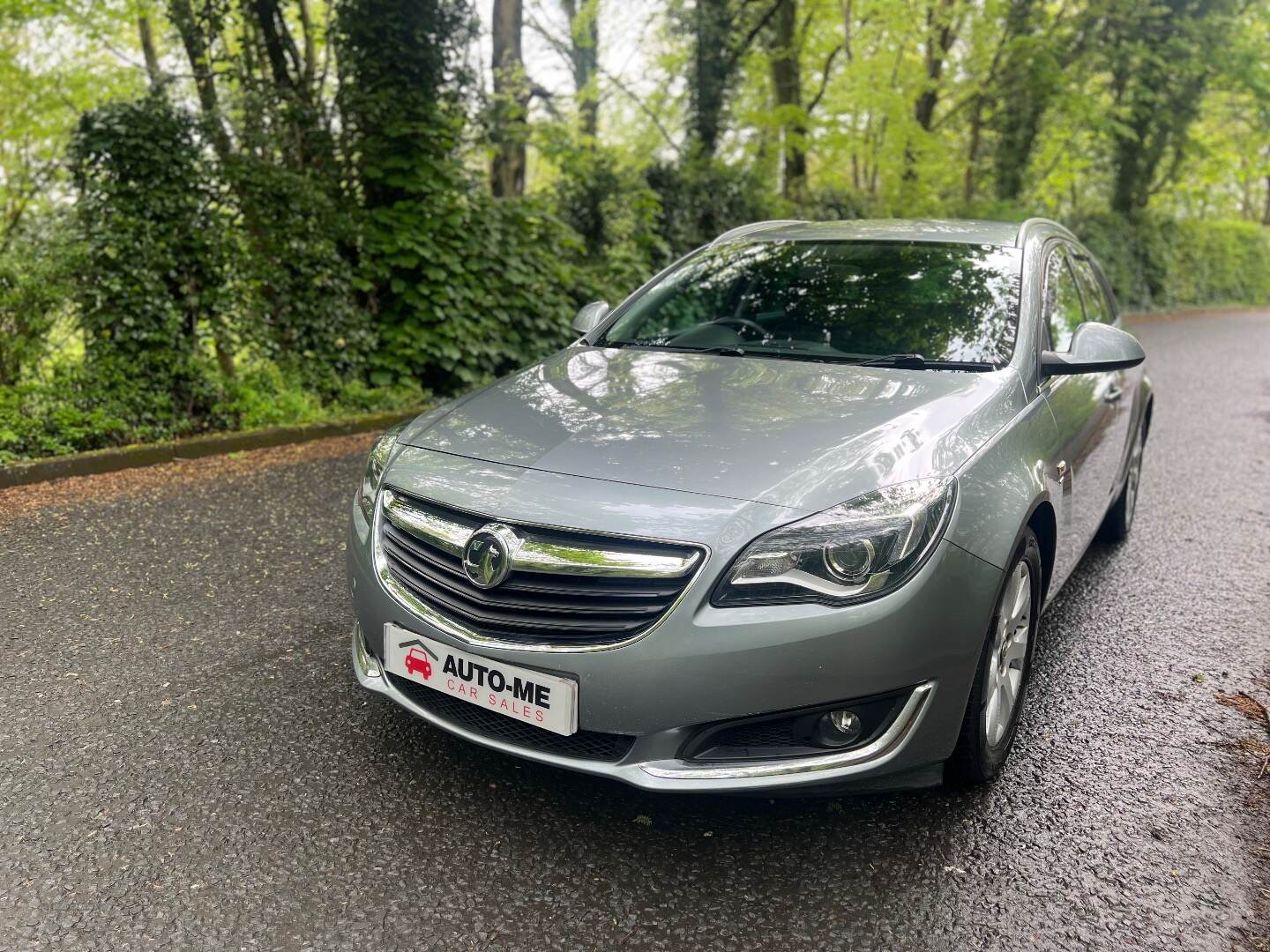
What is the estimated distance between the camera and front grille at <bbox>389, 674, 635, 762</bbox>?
7.56ft

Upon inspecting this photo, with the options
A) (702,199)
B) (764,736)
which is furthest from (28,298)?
(702,199)

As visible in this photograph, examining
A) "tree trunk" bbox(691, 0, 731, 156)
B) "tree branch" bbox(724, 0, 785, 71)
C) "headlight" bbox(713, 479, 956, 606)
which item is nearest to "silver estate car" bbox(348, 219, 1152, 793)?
"headlight" bbox(713, 479, 956, 606)

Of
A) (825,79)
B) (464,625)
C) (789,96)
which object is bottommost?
(464,625)

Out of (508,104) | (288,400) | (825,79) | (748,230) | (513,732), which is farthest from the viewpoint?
(825,79)

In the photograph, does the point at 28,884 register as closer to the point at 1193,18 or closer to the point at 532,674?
the point at 532,674

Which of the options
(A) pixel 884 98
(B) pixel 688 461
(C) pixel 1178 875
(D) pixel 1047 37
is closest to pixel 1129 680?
(C) pixel 1178 875

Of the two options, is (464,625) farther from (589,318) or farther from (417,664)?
(589,318)

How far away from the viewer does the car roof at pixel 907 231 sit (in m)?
3.83

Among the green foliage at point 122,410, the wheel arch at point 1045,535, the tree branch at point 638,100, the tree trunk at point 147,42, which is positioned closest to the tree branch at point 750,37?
the tree branch at point 638,100

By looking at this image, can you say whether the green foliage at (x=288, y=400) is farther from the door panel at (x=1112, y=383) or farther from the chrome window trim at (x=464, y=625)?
the door panel at (x=1112, y=383)

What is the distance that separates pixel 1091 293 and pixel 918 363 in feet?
6.50

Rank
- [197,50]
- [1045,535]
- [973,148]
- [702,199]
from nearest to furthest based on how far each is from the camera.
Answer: [1045,535], [197,50], [702,199], [973,148]

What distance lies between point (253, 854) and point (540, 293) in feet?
23.8

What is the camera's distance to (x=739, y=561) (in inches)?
86.7
